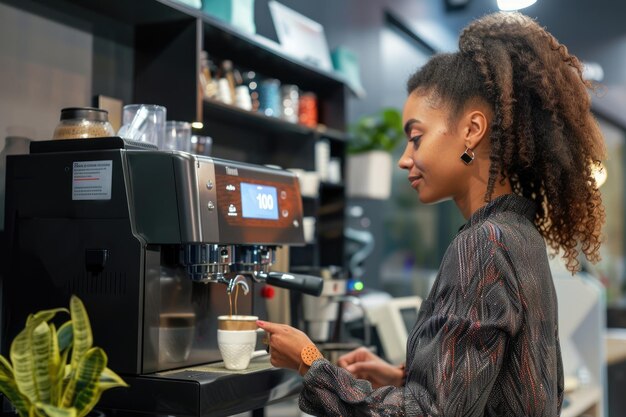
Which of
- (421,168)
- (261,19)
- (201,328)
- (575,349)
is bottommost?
(575,349)

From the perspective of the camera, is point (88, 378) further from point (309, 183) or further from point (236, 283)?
point (309, 183)

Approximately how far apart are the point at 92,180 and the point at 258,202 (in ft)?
1.29

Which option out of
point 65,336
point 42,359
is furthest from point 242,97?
point 42,359

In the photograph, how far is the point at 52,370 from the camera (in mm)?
1245

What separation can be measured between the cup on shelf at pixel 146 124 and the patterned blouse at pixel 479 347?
818 mm

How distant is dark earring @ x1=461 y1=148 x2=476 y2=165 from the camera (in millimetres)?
1543

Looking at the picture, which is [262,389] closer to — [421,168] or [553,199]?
[421,168]

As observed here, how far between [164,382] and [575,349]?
2506 millimetres

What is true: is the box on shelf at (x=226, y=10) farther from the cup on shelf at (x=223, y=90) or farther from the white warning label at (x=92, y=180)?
the white warning label at (x=92, y=180)

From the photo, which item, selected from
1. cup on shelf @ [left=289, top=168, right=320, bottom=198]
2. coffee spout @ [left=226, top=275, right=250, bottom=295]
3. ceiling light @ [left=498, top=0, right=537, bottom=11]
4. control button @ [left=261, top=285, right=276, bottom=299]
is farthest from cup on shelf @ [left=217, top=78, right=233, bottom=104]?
ceiling light @ [left=498, top=0, right=537, bottom=11]

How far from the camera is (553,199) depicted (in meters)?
1.60

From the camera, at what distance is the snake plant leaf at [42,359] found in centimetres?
122

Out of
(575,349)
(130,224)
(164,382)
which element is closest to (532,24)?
(130,224)

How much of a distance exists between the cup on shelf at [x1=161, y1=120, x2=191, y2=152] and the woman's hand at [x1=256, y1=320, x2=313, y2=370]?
701 millimetres
